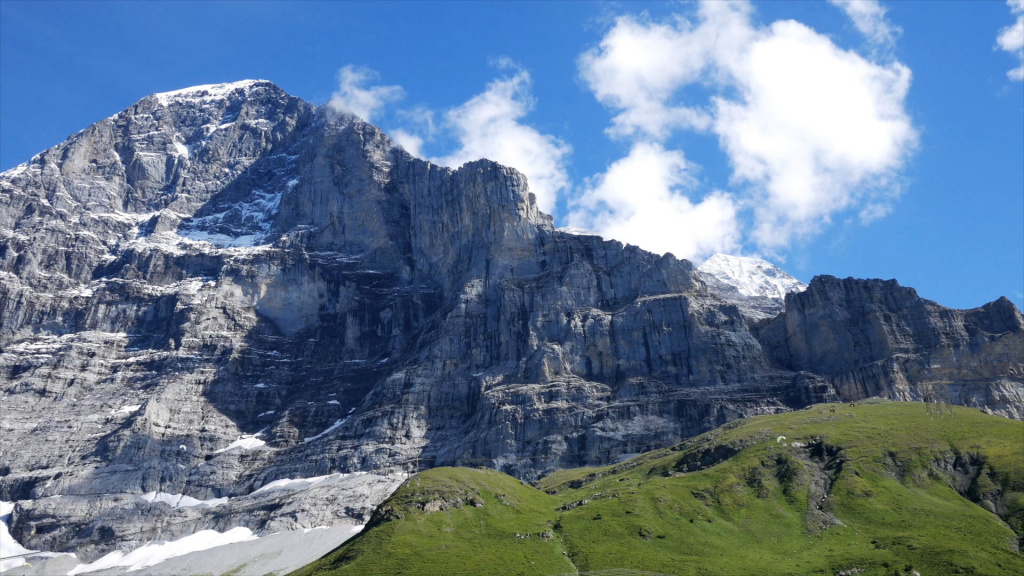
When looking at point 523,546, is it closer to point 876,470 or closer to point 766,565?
point 766,565

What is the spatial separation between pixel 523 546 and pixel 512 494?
3792 centimetres

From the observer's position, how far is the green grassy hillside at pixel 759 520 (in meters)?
148

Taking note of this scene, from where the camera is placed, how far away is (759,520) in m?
171

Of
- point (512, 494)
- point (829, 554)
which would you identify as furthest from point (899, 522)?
point (512, 494)

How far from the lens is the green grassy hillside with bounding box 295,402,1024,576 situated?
5817 inches

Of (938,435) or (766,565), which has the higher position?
(938,435)

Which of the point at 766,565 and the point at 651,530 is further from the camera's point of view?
the point at 651,530

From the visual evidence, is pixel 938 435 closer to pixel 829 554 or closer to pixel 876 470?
pixel 876 470

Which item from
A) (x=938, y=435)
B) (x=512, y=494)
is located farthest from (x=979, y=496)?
(x=512, y=494)

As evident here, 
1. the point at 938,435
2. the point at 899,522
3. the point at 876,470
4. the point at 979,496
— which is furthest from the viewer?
the point at 938,435

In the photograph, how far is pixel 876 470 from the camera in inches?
7244

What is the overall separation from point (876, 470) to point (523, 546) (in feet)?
237

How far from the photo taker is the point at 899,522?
159 m

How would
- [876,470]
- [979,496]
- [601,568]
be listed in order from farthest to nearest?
[876,470] → [979,496] → [601,568]
